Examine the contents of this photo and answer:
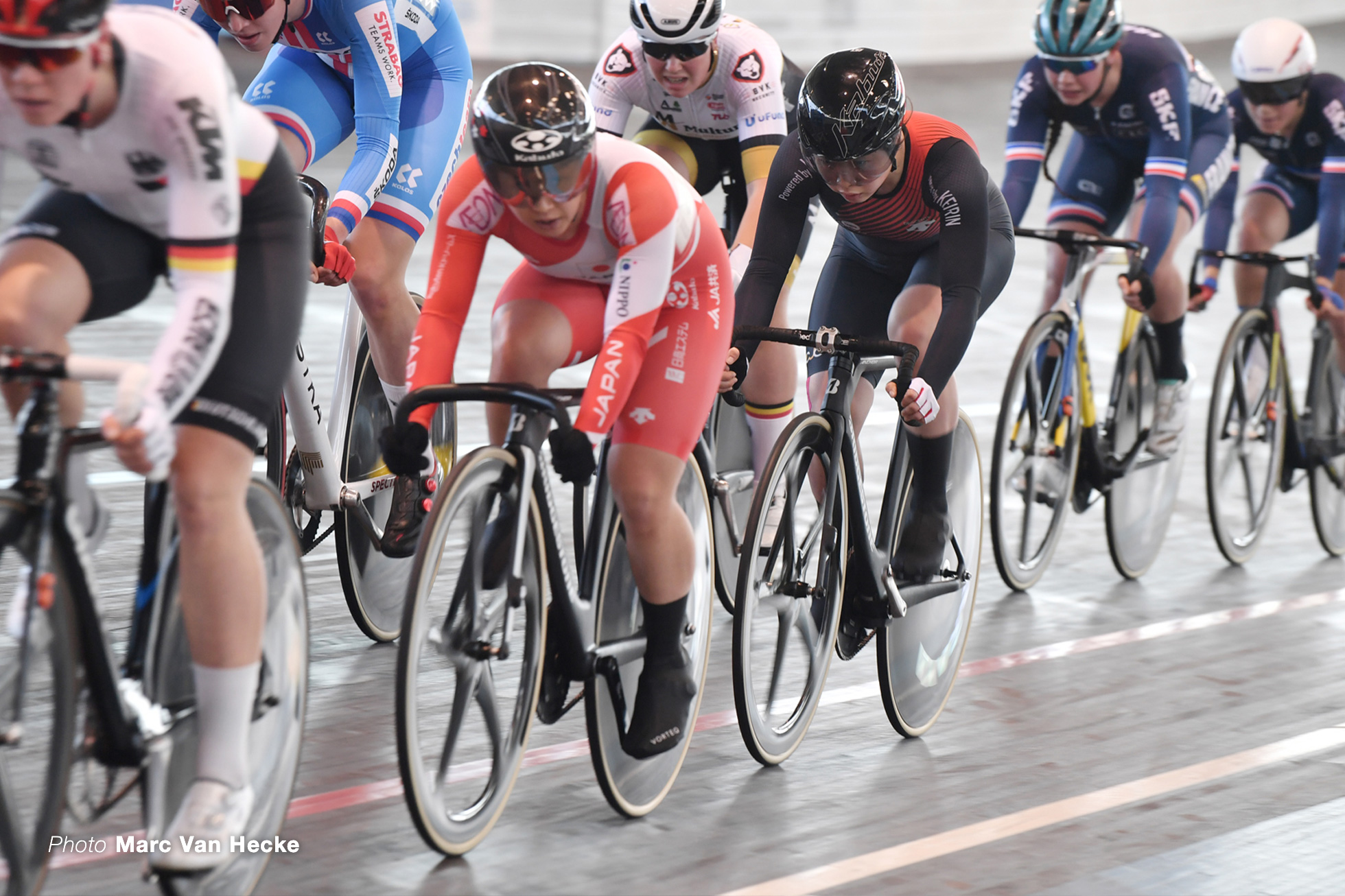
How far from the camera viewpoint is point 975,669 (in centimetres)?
473

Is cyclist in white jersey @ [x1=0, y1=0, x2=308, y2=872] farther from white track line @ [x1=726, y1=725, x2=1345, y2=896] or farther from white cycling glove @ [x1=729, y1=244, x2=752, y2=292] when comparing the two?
white cycling glove @ [x1=729, y1=244, x2=752, y2=292]

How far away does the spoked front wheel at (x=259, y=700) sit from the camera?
2.61m

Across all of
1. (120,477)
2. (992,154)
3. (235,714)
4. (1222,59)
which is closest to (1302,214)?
(120,477)

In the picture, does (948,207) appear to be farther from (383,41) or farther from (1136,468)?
(1136,468)

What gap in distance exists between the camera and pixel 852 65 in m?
3.79

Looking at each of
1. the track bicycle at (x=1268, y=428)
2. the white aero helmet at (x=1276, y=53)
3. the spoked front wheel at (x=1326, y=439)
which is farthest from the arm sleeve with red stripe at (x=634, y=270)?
the spoked front wheel at (x=1326, y=439)

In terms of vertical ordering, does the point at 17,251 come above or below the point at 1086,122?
below

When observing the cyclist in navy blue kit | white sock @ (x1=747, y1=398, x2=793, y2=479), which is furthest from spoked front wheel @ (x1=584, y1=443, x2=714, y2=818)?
the cyclist in navy blue kit

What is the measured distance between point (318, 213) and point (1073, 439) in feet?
9.85

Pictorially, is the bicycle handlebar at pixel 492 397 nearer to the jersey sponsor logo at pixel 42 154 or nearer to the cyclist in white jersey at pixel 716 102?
the jersey sponsor logo at pixel 42 154

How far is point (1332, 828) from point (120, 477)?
14.3ft

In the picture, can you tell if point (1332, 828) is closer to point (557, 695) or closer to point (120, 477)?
point (557, 695)

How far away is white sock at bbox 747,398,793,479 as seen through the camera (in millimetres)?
5059

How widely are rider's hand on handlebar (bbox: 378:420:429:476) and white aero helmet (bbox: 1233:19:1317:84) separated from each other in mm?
4421
